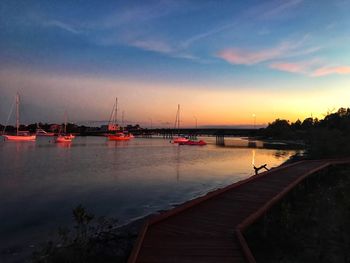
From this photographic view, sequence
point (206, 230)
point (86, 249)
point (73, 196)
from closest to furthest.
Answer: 1. point (86, 249)
2. point (206, 230)
3. point (73, 196)

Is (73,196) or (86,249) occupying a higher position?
(86,249)

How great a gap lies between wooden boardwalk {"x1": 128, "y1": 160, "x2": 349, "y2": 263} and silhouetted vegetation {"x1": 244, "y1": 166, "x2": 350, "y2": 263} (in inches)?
28.1

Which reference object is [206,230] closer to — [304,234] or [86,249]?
[86,249]

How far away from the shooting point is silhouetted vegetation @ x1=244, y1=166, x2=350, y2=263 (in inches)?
372

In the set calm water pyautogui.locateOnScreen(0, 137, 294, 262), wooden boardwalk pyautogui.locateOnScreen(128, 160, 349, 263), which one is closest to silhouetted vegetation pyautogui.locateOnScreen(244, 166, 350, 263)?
wooden boardwalk pyautogui.locateOnScreen(128, 160, 349, 263)

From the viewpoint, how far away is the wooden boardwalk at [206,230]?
7.65 m

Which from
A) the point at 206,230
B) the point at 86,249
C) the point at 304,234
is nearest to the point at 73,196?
the point at 86,249

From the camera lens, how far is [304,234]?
37.3 feet

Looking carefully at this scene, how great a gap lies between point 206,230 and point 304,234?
401 cm

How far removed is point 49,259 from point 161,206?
9.48 meters

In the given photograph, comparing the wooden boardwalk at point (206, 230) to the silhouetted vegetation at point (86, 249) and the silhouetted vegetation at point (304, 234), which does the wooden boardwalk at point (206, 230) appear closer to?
the silhouetted vegetation at point (304, 234)

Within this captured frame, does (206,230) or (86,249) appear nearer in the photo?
(86,249)

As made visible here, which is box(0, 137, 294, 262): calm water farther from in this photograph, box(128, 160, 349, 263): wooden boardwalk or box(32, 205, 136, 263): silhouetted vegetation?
box(128, 160, 349, 263): wooden boardwalk

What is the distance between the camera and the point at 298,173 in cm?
2158
